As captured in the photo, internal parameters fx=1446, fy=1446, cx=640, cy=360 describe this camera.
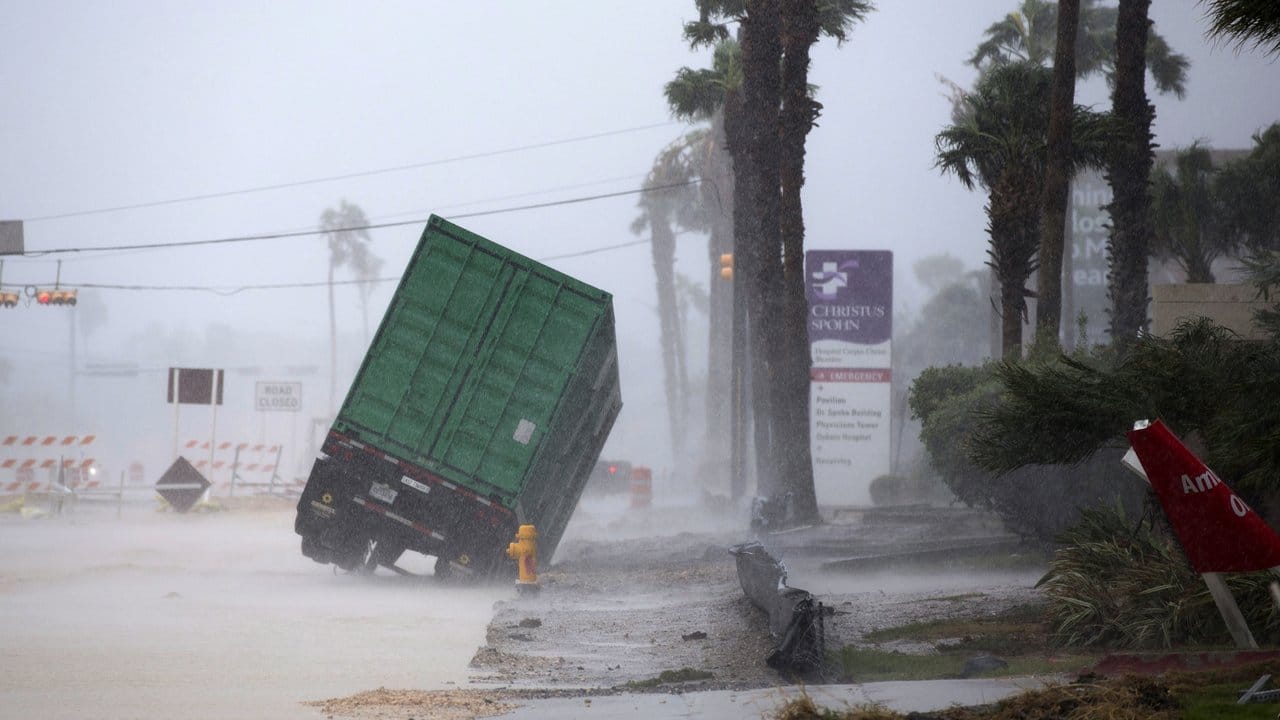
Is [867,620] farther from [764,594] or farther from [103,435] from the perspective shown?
[103,435]

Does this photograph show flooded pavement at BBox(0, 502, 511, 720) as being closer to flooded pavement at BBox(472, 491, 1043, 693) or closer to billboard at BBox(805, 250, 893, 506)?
flooded pavement at BBox(472, 491, 1043, 693)

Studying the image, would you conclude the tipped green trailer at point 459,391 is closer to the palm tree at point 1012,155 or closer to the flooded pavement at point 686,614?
the flooded pavement at point 686,614

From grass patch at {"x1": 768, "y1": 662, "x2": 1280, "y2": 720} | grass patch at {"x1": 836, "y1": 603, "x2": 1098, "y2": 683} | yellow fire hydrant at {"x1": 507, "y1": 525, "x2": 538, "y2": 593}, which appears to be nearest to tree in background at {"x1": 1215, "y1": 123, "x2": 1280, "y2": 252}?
yellow fire hydrant at {"x1": 507, "y1": 525, "x2": 538, "y2": 593}

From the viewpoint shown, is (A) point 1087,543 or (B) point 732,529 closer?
(A) point 1087,543

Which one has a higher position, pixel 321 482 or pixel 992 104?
pixel 992 104

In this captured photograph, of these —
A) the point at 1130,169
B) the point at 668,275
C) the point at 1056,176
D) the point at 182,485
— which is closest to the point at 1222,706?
the point at 1056,176

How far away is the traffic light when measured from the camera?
134 feet

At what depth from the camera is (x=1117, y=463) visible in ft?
53.2

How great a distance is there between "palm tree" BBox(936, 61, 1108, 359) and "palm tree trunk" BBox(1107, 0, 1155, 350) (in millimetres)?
452

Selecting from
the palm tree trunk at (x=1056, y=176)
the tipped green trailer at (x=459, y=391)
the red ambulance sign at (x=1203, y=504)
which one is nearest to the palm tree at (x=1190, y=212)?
the palm tree trunk at (x=1056, y=176)

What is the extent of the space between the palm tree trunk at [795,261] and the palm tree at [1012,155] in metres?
3.10

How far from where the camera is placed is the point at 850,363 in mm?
31141

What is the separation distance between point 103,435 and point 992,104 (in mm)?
121192

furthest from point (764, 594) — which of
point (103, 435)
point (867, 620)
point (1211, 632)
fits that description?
point (103, 435)
